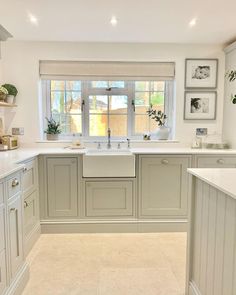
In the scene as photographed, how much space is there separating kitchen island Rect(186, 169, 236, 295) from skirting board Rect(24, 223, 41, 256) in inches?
60.3

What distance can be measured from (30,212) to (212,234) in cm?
185

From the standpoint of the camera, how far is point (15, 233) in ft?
5.86

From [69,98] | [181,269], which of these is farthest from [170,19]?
[181,269]

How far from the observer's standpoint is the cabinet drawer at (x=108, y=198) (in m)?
2.86

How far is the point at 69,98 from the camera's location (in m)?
3.45

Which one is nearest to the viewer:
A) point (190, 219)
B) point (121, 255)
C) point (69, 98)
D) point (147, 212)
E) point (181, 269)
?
point (190, 219)

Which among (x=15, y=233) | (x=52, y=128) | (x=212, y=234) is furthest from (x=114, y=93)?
(x=212, y=234)

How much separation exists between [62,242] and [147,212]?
1.01m

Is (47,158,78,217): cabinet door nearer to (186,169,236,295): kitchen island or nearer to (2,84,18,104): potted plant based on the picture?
(2,84,18,104): potted plant

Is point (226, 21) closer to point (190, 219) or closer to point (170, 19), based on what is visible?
point (170, 19)

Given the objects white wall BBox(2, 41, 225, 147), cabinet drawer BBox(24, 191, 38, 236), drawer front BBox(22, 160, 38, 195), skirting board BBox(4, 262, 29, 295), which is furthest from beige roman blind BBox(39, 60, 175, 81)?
skirting board BBox(4, 262, 29, 295)

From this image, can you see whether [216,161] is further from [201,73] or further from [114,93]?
[114,93]

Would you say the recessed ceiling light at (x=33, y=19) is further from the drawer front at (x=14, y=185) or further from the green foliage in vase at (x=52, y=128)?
the drawer front at (x=14, y=185)

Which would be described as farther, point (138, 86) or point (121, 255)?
point (138, 86)
